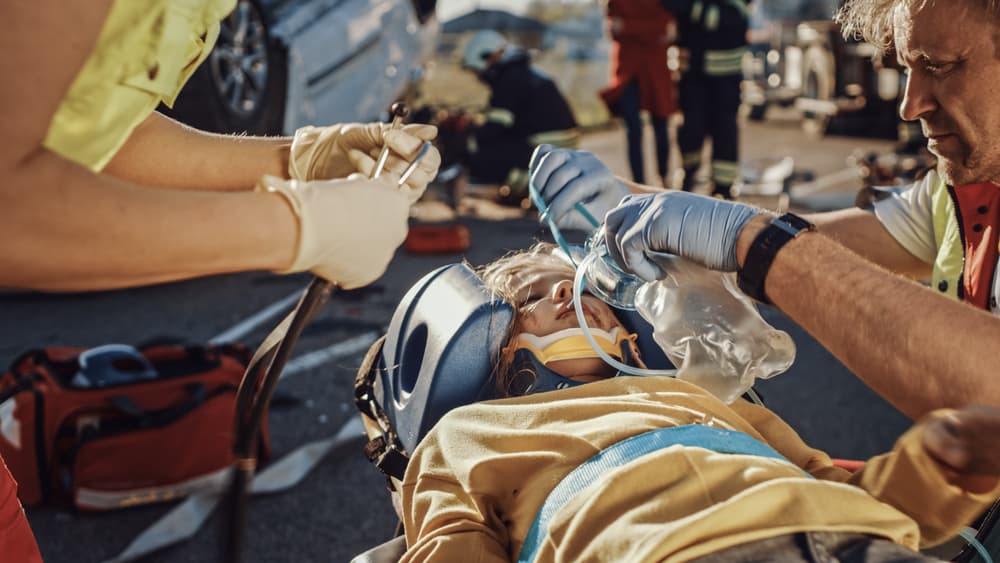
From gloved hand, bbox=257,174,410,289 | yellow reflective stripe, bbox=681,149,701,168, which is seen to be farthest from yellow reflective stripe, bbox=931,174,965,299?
yellow reflective stripe, bbox=681,149,701,168

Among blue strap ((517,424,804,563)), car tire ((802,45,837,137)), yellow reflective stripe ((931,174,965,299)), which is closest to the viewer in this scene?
blue strap ((517,424,804,563))

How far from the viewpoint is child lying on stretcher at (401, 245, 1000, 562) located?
1282mm

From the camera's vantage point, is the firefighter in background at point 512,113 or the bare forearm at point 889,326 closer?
the bare forearm at point 889,326

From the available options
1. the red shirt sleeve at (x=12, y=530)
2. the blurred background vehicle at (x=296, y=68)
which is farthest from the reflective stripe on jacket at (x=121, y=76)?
the blurred background vehicle at (x=296, y=68)

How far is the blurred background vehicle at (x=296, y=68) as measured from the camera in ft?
16.3

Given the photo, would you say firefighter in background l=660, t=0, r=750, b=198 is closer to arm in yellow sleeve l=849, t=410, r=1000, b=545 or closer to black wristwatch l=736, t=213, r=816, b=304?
black wristwatch l=736, t=213, r=816, b=304

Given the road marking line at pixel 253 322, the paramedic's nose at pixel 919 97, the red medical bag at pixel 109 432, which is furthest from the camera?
the road marking line at pixel 253 322

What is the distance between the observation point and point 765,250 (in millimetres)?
1544

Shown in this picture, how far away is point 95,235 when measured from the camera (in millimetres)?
1080

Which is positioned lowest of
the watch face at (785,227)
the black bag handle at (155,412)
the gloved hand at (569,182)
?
the black bag handle at (155,412)

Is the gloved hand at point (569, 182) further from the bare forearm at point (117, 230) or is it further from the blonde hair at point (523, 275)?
the bare forearm at point (117, 230)

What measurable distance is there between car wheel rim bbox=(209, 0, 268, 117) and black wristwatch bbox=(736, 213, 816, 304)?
3974 millimetres

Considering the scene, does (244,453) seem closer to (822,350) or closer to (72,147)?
(72,147)

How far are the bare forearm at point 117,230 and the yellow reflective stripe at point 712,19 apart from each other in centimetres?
501
